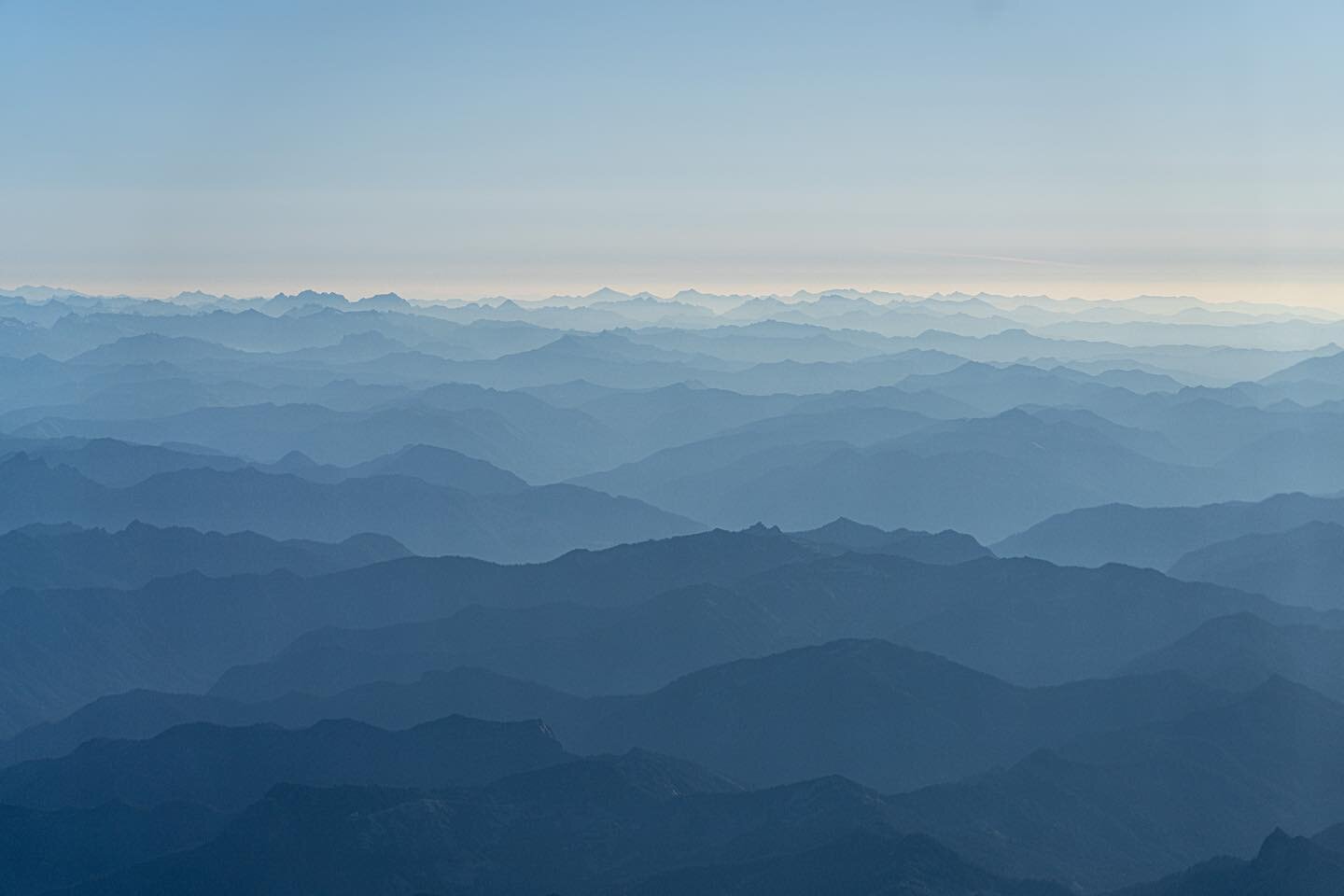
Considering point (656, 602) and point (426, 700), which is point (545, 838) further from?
point (656, 602)

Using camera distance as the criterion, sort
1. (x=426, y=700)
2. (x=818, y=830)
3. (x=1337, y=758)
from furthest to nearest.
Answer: (x=426, y=700), (x=1337, y=758), (x=818, y=830)

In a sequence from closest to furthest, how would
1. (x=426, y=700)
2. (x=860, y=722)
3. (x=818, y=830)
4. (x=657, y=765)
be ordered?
(x=818, y=830) → (x=657, y=765) → (x=860, y=722) → (x=426, y=700)

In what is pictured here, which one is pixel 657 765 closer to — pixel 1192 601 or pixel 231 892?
pixel 231 892

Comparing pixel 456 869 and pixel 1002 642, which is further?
pixel 1002 642

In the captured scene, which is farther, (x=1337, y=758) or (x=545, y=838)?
(x=1337, y=758)

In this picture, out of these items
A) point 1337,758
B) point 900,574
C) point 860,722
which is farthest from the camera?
point 900,574

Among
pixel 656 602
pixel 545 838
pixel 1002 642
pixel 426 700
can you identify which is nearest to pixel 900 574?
pixel 1002 642

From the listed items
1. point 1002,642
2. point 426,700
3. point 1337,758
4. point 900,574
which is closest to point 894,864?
point 1337,758

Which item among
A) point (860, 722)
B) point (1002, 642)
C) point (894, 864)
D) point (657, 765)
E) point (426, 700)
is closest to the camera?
point (894, 864)

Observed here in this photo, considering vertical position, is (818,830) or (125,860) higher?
(818,830)
